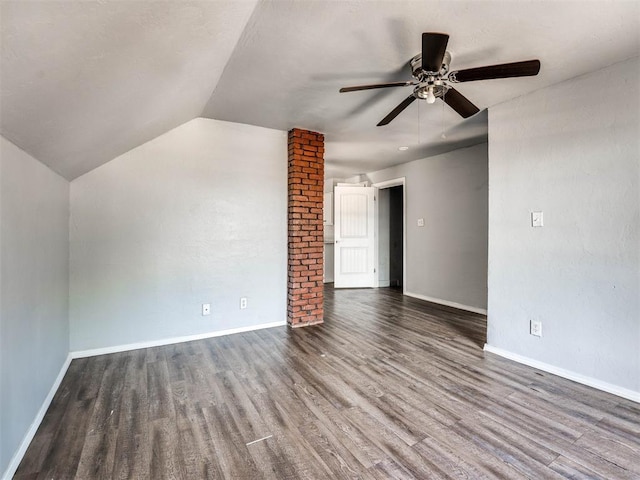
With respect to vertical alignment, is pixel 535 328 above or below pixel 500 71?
below

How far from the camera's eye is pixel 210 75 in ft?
7.18

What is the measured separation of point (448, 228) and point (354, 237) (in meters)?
1.78

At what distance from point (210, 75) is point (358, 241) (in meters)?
4.21

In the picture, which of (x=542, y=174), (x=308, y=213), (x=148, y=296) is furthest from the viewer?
(x=308, y=213)

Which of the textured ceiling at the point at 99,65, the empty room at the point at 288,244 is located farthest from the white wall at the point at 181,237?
the textured ceiling at the point at 99,65

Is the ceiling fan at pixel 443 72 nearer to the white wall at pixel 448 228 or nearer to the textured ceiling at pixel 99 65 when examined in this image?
the textured ceiling at pixel 99 65

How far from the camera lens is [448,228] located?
4.68 metres

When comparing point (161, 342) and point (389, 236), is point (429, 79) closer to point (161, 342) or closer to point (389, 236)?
point (161, 342)

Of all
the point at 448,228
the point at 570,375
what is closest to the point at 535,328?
the point at 570,375

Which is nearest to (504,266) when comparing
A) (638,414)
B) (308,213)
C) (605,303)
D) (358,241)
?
(605,303)

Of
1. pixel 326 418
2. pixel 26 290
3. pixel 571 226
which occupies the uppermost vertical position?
pixel 571 226

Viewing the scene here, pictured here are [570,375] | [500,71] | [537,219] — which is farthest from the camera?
[537,219]

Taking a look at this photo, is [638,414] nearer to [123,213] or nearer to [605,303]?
[605,303]

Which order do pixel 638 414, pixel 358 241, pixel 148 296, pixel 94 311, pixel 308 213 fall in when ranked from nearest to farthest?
pixel 638 414, pixel 94 311, pixel 148 296, pixel 308 213, pixel 358 241
